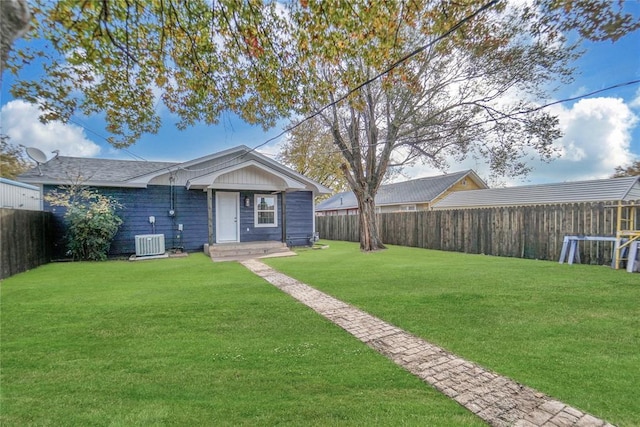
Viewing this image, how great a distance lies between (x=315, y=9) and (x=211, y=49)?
1539 millimetres

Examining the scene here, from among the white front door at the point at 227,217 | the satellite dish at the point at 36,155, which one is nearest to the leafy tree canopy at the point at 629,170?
the white front door at the point at 227,217

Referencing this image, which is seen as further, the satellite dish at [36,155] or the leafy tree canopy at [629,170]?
the leafy tree canopy at [629,170]

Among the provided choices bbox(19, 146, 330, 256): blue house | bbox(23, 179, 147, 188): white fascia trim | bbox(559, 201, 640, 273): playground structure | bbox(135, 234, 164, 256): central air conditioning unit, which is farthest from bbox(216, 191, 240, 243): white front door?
bbox(559, 201, 640, 273): playground structure

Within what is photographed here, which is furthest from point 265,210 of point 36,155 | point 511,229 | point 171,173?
point 511,229

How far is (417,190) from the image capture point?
24172 mm

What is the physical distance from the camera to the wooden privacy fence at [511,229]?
8195 mm

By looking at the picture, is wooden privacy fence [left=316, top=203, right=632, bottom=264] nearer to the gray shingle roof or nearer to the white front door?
the white front door

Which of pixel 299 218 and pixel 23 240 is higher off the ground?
pixel 299 218

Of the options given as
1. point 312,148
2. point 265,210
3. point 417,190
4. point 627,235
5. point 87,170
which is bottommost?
point 627,235

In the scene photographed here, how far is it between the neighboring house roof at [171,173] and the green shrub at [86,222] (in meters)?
0.53

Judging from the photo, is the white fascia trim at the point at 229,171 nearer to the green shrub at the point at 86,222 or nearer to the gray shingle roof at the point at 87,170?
the gray shingle roof at the point at 87,170

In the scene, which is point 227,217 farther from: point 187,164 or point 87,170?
point 87,170

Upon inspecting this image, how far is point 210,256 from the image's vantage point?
10188mm

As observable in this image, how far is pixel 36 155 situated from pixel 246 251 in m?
7.42
